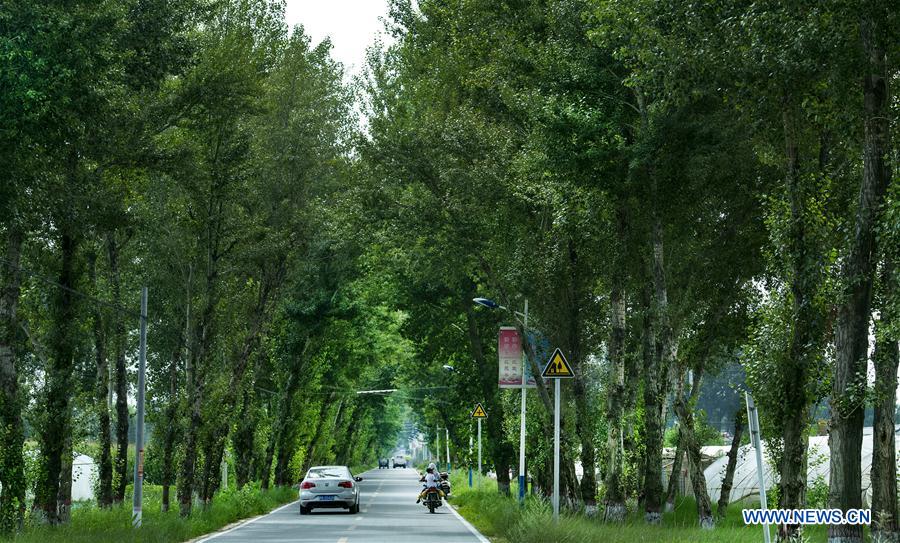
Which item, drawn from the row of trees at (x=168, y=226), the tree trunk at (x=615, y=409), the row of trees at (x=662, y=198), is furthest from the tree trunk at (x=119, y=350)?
the tree trunk at (x=615, y=409)

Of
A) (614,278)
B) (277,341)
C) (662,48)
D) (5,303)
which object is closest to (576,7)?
(614,278)

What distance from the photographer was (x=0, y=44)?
61.2 ft

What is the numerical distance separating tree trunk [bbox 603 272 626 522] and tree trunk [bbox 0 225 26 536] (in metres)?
12.5

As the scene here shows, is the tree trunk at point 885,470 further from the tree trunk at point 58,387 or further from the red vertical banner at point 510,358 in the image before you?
the tree trunk at point 58,387

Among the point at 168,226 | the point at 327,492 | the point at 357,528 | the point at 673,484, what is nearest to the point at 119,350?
the point at 168,226

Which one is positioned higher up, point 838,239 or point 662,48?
point 662,48

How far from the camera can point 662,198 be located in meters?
24.6

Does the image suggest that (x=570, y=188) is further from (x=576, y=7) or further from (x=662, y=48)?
(x=662, y=48)

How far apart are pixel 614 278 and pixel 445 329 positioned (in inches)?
854

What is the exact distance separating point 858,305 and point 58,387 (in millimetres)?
16351

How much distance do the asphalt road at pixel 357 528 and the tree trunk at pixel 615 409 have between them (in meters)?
3.17

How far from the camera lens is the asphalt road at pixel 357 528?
25.3 m

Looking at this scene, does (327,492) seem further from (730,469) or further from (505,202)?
(505,202)

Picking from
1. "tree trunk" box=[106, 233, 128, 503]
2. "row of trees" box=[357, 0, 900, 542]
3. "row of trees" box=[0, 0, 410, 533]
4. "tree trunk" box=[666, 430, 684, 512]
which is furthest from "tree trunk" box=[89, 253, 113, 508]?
"tree trunk" box=[666, 430, 684, 512]
